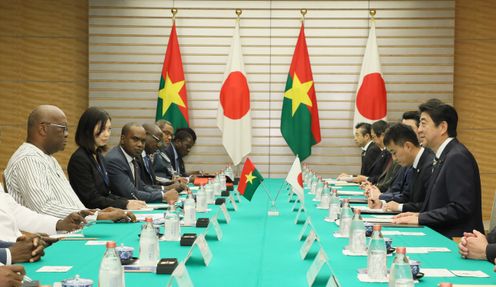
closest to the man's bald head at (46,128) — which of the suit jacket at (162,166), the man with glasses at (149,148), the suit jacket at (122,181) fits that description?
the suit jacket at (122,181)

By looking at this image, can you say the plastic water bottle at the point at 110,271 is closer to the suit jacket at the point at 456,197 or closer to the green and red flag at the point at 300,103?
Answer: the suit jacket at the point at 456,197

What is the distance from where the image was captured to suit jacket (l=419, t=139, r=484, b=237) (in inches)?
155

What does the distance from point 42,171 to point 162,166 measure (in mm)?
4046

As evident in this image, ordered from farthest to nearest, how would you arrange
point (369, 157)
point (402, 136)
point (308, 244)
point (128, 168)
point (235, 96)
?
point (235, 96)
point (369, 157)
point (128, 168)
point (402, 136)
point (308, 244)

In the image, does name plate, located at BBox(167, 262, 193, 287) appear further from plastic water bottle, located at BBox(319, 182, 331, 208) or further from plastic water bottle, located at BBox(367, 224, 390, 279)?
plastic water bottle, located at BBox(319, 182, 331, 208)

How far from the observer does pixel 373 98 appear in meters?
9.42

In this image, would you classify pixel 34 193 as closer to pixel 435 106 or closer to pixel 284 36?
pixel 435 106

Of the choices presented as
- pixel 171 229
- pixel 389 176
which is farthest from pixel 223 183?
pixel 171 229

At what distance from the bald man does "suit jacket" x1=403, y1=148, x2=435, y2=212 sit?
2064 mm

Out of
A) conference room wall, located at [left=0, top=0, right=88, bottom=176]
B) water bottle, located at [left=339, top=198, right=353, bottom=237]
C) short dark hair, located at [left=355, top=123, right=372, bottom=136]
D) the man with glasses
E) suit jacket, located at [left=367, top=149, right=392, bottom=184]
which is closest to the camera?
water bottle, located at [left=339, top=198, right=353, bottom=237]

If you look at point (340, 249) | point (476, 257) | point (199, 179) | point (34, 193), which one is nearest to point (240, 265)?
point (340, 249)

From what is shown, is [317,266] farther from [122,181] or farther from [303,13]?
[303,13]

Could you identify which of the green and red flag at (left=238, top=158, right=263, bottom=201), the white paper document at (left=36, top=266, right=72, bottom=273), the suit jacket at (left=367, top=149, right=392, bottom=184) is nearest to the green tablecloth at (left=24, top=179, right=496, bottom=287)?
the white paper document at (left=36, top=266, right=72, bottom=273)

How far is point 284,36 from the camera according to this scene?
381 inches
